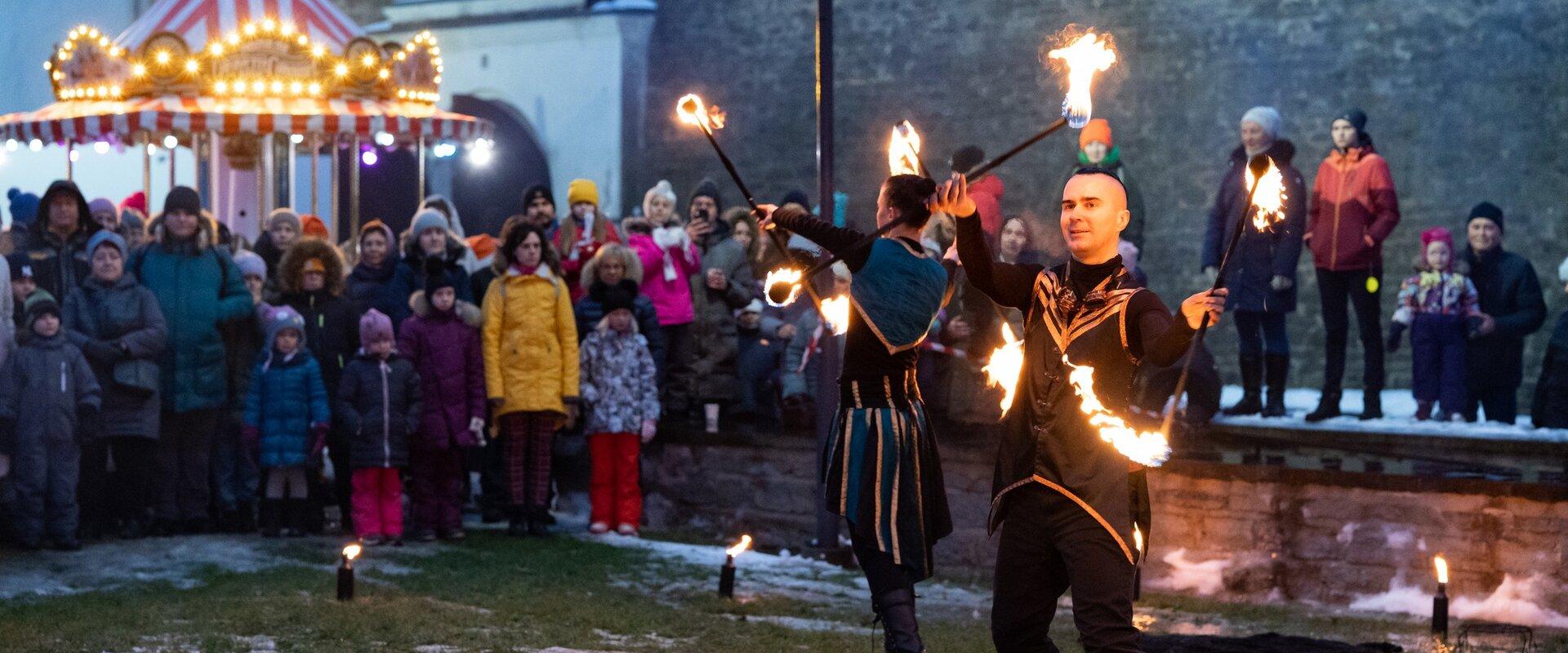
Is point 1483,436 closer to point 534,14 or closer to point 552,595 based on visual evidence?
point 552,595

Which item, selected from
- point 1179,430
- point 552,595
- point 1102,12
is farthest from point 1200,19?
point 552,595

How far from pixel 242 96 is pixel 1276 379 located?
315 inches

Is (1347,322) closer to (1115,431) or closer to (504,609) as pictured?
(504,609)

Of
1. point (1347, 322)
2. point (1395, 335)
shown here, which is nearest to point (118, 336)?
point (1347, 322)

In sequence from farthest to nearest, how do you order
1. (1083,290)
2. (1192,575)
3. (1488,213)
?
(1488,213) → (1192,575) → (1083,290)

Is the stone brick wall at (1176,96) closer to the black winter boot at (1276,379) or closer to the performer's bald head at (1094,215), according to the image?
the black winter boot at (1276,379)

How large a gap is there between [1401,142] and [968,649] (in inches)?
368

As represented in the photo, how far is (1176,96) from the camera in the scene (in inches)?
656

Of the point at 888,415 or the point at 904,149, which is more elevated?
the point at 904,149

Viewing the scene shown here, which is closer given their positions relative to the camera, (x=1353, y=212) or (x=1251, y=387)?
(x=1353, y=212)

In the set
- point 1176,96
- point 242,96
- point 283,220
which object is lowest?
point 283,220

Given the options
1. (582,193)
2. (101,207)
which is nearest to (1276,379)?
(582,193)

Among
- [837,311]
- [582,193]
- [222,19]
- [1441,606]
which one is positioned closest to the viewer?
[837,311]

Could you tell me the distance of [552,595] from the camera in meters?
8.88
